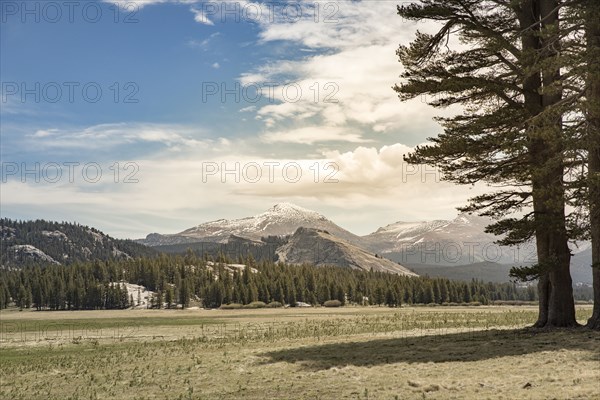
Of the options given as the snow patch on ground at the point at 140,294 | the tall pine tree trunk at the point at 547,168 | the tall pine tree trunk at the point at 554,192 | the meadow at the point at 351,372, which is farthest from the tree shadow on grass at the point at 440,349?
the snow patch on ground at the point at 140,294

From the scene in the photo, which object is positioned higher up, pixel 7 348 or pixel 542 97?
pixel 542 97

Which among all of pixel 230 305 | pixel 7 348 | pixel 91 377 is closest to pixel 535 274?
pixel 91 377

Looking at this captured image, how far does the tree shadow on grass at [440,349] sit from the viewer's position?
2020 cm

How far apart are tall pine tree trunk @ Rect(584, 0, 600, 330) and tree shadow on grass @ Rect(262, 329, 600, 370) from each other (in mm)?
A: 3038

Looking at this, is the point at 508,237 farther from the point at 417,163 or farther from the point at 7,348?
the point at 7,348

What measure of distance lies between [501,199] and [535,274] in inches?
199

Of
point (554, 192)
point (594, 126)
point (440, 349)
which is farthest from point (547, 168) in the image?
point (440, 349)

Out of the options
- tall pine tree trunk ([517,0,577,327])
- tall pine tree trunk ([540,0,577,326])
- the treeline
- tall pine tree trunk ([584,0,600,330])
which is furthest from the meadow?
the treeline

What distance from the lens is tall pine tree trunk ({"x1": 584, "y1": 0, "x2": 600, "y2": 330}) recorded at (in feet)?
69.2

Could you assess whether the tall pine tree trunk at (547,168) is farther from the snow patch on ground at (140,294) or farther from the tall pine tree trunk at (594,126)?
the snow patch on ground at (140,294)

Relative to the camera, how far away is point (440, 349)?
22906 mm

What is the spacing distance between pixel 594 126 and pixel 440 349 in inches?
461

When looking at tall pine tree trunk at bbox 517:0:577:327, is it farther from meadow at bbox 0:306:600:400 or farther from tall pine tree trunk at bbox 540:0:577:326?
meadow at bbox 0:306:600:400

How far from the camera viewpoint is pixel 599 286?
2417cm
